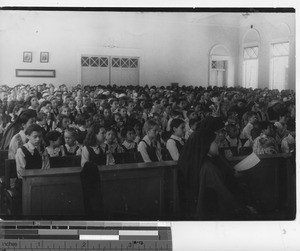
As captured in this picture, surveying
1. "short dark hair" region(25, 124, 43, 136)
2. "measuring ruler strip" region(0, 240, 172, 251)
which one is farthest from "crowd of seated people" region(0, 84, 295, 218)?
"measuring ruler strip" region(0, 240, 172, 251)

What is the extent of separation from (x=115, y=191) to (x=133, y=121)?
0.25 metres

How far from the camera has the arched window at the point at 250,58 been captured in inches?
70.9

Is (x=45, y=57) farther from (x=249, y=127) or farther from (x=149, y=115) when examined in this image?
(x=249, y=127)

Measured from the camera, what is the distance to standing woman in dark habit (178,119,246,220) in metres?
1.80

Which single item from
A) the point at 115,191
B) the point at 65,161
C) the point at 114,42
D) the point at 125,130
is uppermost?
the point at 114,42

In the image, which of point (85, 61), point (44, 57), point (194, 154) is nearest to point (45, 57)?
point (44, 57)

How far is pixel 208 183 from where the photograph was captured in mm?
1812

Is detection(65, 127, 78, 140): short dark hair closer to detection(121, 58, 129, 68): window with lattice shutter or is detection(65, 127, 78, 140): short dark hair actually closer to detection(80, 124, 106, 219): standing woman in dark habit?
detection(80, 124, 106, 219): standing woman in dark habit

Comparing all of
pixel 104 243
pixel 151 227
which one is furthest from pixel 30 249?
pixel 151 227

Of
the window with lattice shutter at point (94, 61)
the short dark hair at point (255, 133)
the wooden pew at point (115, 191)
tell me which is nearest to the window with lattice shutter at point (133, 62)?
the window with lattice shutter at point (94, 61)

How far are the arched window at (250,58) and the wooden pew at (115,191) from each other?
1.26ft

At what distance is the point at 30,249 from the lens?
5.46 feet

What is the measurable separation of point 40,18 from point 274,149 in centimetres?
91

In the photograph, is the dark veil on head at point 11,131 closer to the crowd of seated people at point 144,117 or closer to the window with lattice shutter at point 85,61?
the crowd of seated people at point 144,117
